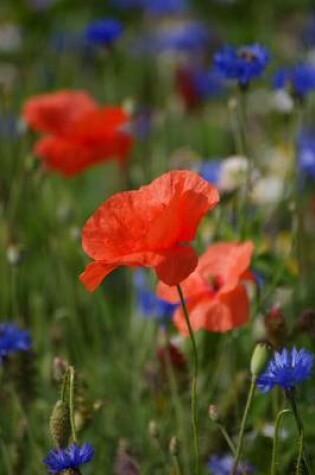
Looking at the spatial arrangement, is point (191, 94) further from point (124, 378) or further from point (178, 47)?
point (124, 378)

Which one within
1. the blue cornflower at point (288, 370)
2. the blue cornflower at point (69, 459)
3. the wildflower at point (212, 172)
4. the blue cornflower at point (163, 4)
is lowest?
the blue cornflower at point (69, 459)

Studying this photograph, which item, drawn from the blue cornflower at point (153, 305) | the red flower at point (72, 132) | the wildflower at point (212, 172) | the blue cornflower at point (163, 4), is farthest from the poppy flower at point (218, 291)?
the blue cornflower at point (163, 4)

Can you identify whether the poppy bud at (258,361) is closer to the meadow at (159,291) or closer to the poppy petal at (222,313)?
the meadow at (159,291)

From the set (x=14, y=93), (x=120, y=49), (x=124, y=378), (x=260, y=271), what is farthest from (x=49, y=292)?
(x=120, y=49)

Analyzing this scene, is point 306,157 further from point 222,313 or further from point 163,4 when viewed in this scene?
point 163,4

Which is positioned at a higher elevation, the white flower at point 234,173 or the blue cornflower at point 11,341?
the white flower at point 234,173

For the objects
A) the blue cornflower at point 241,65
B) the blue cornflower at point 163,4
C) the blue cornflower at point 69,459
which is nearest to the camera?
the blue cornflower at point 69,459

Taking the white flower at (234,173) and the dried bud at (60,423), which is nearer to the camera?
the dried bud at (60,423)
